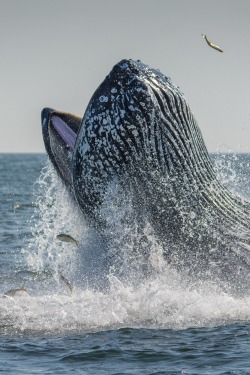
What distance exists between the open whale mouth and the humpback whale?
0.01 metres

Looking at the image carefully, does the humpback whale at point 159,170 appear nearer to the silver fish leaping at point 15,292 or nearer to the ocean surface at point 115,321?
the ocean surface at point 115,321

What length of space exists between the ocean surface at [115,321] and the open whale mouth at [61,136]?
0.98 ft

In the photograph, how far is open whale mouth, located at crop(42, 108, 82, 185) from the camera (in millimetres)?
12016

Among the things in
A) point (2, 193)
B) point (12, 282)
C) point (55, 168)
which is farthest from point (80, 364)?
point (2, 193)

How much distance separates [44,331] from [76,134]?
243 cm

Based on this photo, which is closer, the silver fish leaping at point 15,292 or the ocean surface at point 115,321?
the ocean surface at point 115,321

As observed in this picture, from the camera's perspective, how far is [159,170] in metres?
11.1

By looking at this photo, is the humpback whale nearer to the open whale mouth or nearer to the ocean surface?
the open whale mouth

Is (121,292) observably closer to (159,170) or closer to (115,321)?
(115,321)

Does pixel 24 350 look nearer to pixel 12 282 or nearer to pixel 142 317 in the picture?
pixel 142 317

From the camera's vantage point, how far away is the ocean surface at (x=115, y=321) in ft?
35.4

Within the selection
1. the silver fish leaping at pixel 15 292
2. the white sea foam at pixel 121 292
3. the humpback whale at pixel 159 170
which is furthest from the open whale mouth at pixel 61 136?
the silver fish leaping at pixel 15 292

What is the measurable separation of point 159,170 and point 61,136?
5.07 feet

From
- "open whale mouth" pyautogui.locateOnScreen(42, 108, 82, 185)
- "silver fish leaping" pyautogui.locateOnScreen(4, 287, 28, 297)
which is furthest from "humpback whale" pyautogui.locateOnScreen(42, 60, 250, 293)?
"silver fish leaping" pyautogui.locateOnScreen(4, 287, 28, 297)
